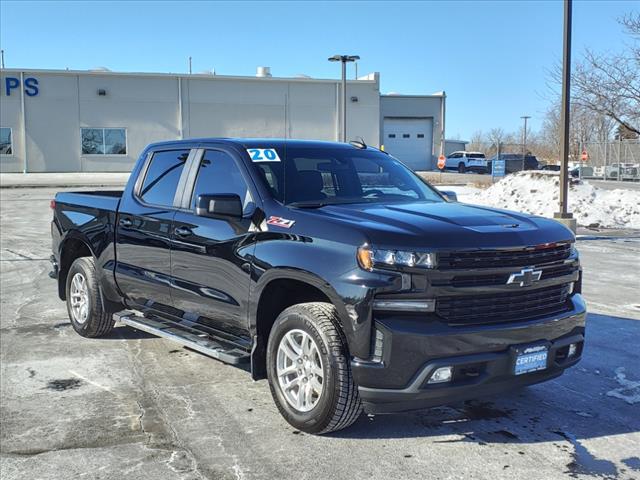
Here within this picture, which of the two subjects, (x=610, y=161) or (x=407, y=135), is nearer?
(x=610, y=161)

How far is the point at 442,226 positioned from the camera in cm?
398

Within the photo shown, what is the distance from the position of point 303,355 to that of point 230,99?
43598 mm

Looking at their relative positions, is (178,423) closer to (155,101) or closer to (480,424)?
(480,424)

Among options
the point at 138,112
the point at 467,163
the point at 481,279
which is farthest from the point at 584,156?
the point at 481,279

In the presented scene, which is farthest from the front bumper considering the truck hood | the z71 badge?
the z71 badge

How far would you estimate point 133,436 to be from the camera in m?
4.25

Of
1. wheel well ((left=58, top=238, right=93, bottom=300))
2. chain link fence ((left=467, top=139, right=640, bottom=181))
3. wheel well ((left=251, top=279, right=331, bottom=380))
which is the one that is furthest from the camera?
chain link fence ((left=467, top=139, right=640, bottom=181))

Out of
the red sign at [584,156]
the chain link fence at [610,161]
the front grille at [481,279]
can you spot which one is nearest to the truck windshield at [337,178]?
the front grille at [481,279]

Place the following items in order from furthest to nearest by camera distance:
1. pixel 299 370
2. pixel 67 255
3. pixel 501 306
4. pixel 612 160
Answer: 1. pixel 612 160
2. pixel 67 255
3. pixel 299 370
4. pixel 501 306

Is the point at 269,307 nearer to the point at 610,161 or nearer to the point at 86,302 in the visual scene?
the point at 86,302

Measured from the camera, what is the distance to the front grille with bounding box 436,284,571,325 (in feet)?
12.4

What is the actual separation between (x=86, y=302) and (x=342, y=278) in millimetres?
3774

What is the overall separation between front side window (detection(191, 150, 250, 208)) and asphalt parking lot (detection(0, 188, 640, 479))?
1.53 meters

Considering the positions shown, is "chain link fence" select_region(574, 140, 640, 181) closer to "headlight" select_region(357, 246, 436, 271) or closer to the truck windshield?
the truck windshield
